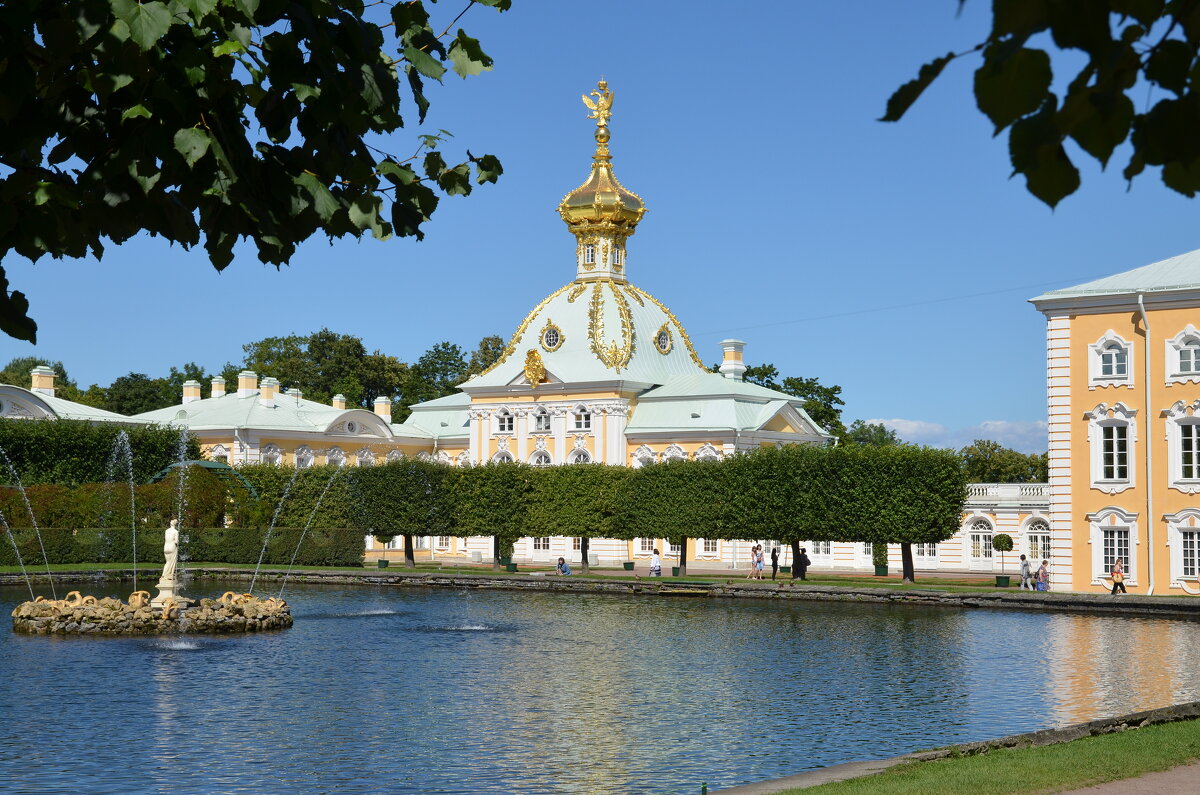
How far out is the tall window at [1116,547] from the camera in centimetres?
4109

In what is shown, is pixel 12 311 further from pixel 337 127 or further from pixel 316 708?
pixel 316 708

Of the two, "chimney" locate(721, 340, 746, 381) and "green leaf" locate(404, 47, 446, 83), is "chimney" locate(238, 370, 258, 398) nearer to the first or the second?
"chimney" locate(721, 340, 746, 381)

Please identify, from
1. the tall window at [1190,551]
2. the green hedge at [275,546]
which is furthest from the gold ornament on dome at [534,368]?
the tall window at [1190,551]

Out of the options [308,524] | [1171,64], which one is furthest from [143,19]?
[308,524]

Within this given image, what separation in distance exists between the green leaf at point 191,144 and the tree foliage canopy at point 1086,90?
329cm

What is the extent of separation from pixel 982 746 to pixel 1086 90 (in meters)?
11.6

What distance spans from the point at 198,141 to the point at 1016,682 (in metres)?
18.4

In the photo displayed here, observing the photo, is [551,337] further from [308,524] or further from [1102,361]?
[1102,361]

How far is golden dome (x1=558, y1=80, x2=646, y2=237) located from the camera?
2884 inches

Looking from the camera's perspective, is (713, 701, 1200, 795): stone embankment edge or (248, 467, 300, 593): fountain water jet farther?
(248, 467, 300, 593): fountain water jet

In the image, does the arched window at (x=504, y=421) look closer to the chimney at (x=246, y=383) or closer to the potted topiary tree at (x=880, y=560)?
the chimney at (x=246, y=383)

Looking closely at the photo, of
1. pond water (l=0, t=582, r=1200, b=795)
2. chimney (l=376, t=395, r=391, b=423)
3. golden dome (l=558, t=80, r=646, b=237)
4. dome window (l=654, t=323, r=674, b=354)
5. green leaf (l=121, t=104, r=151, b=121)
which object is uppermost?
golden dome (l=558, t=80, r=646, b=237)

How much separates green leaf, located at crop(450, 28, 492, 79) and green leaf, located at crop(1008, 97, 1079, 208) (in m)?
3.77

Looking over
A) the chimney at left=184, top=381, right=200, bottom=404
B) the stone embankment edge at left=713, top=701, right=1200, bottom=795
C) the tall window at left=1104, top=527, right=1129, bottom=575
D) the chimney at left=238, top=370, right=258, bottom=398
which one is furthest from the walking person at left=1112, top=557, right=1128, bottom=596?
the chimney at left=184, top=381, right=200, bottom=404
